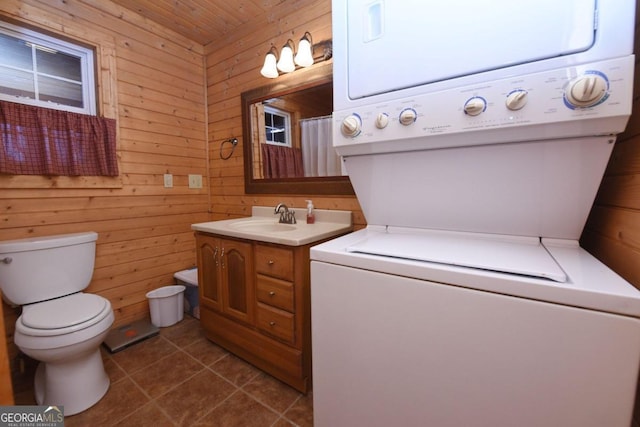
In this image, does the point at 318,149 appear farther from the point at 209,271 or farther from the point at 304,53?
the point at 209,271

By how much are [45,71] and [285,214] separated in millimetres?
1807

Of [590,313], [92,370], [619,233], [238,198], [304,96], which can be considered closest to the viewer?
[590,313]

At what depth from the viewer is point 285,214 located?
1914mm

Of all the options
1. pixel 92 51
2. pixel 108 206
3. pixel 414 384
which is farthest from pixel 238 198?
pixel 414 384

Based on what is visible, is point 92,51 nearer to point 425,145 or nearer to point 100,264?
point 100,264

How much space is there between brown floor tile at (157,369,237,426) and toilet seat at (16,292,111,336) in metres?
0.55

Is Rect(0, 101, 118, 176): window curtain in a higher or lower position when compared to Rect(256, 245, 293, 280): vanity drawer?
higher

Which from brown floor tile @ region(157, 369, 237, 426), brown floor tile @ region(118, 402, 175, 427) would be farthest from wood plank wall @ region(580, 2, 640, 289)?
brown floor tile @ region(118, 402, 175, 427)

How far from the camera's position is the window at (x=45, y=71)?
1.58 m

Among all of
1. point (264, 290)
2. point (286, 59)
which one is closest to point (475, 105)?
point (264, 290)

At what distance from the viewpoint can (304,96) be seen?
6.09 feet

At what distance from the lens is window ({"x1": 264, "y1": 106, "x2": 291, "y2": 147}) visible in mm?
1965

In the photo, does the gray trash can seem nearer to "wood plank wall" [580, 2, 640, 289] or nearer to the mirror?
the mirror

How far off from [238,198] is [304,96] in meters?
1.04
